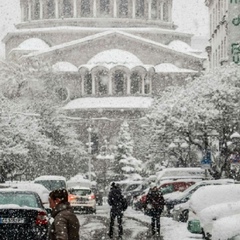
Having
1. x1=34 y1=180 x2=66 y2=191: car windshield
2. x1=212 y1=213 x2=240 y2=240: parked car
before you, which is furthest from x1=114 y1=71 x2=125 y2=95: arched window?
x1=212 y1=213 x2=240 y2=240: parked car

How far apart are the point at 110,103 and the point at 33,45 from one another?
34.0 feet

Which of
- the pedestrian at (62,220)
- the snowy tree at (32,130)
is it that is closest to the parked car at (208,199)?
the pedestrian at (62,220)

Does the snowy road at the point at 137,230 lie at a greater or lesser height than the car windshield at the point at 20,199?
lesser

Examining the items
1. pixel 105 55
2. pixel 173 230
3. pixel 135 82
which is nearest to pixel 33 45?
pixel 105 55

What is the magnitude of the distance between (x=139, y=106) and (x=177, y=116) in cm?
3354

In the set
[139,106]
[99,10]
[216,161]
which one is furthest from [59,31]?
[216,161]

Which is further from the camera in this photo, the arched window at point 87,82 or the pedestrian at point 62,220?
the arched window at point 87,82

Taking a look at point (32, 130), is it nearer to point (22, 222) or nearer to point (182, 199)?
point (182, 199)

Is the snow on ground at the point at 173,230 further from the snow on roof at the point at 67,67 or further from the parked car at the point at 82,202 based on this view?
the snow on roof at the point at 67,67

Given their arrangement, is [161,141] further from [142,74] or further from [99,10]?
[99,10]

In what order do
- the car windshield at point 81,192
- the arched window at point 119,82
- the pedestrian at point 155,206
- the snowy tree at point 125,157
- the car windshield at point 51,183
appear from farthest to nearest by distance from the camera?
the arched window at point 119,82 < the snowy tree at point 125,157 < the car windshield at point 81,192 < the car windshield at point 51,183 < the pedestrian at point 155,206

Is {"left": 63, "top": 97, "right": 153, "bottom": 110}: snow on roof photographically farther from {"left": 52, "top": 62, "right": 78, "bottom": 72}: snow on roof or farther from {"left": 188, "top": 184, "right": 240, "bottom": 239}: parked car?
{"left": 188, "top": 184, "right": 240, "bottom": 239}: parked car

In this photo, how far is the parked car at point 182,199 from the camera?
94.5 feet

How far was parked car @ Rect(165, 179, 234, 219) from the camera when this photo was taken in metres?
28.8
